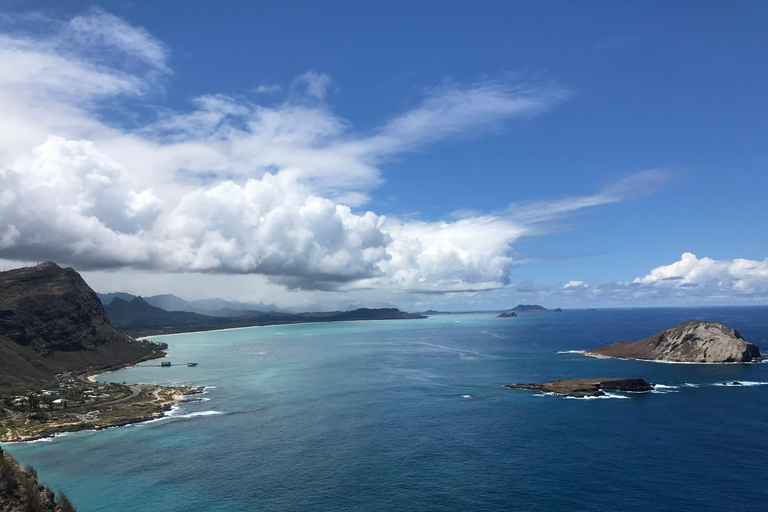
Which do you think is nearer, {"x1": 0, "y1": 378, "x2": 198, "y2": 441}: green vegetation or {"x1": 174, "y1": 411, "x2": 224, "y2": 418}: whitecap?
{"x1": 0, "y1": 378, "x2": 198, "y2": 441}: green vegetation

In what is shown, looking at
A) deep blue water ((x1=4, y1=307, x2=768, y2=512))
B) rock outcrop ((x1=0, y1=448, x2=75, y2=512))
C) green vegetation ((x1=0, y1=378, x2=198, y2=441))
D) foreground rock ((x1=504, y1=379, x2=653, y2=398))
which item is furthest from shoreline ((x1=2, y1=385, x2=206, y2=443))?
foreground rock ((x1=504, y1=379, x2=653, y2=398))

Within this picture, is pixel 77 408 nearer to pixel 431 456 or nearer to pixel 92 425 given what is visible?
pixel 92 425

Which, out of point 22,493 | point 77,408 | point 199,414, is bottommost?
point 199,414

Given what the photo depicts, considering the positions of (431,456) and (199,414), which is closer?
(431,456)

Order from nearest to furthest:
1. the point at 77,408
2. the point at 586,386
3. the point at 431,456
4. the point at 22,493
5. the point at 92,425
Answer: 1. the point at 22,493
2. the point at 431,456
3. the point at 92,425
4. the point at 77,408
5. the point at 586,386

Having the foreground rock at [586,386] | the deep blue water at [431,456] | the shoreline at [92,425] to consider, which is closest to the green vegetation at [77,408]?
the shoreline at [92,425]

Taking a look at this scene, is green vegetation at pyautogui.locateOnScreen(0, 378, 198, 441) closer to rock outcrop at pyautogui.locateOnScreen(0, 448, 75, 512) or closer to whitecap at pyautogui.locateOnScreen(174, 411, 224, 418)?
whitecap at pyautogui.locateOnScreen(174, 411, 224, 418)

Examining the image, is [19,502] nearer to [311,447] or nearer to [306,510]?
[306,510]

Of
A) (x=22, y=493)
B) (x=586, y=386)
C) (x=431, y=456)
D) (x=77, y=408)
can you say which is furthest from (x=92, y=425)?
(x=586, y=386)
